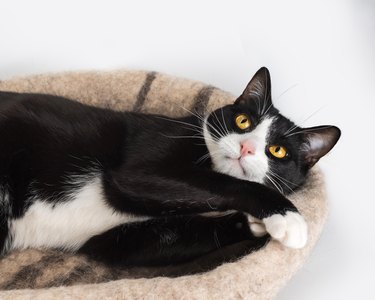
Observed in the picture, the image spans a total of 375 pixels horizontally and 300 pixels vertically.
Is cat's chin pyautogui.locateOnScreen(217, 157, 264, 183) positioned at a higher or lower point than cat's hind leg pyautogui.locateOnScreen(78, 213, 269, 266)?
higher

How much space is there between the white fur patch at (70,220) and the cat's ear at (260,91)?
456 millimetres

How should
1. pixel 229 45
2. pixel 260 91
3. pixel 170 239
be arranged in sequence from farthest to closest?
pixel 229 45
pixel 260 91
pixel 170 239

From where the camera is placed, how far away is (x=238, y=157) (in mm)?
1102

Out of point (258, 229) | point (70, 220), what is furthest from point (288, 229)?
point (70, 220)

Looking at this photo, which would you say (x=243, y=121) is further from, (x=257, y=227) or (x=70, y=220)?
(x=70, y=220)

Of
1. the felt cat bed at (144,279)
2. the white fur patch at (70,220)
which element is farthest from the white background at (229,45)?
the white fur patch at (70,220)

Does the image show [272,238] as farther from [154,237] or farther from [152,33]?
[152,33]

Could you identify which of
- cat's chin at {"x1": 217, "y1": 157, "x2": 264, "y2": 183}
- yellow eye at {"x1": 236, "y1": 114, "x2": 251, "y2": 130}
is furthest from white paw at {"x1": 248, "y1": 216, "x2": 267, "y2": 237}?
yellow eye at {"x1": 236, "y1": 114, "x2": 251, "y2": 130}

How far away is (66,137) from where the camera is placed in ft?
4.16

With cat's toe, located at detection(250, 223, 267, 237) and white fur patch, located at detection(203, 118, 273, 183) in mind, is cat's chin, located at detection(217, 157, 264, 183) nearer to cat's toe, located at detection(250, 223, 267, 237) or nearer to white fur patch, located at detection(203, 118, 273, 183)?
white fur patch, located at detection(203, 118, 273, 183)

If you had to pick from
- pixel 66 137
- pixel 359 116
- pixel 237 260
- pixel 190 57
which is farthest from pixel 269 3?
pixel 237 260

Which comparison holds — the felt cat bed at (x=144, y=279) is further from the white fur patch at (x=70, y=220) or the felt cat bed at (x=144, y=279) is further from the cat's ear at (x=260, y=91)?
the cat's ear at (x=260, y=91)

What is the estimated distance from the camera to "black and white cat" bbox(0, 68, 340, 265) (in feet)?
3.65

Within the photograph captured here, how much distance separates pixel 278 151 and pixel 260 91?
0.72 feet
